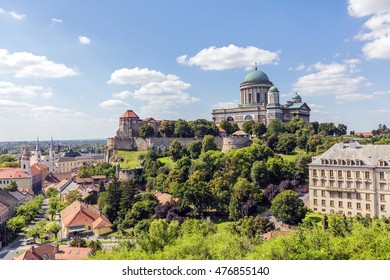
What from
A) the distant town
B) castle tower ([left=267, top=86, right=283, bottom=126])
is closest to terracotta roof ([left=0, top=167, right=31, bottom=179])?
the distant town

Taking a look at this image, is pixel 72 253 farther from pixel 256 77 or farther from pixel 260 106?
pixel 256 77

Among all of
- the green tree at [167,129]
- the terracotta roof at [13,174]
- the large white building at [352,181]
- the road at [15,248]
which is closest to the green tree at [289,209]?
the large white building at [352,181]

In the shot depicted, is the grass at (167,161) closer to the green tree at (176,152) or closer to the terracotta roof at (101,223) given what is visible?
the green tree at (176,152)

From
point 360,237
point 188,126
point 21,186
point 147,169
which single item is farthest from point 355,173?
point 21,186

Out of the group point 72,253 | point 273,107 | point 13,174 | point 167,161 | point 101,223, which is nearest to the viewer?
point 72,253

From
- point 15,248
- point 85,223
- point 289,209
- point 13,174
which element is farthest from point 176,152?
point 13,174

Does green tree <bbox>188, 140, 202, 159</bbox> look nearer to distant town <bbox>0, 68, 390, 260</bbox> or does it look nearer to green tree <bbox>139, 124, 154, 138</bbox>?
distant town <bbox>0, 68, 390, 260</bbox>

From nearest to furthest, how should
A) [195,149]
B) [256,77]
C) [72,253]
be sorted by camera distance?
[72,253], [195,149], [256,77]
